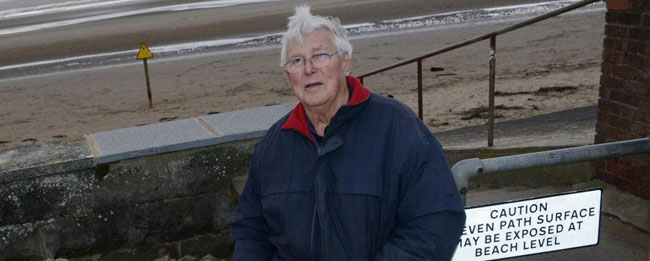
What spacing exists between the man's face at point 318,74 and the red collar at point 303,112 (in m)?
0.05

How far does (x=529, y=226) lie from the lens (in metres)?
2.54

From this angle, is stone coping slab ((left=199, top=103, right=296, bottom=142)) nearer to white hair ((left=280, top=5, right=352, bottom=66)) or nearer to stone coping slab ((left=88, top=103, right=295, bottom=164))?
stone coping slab ((left=88, top=103, right=295, bottom=164))

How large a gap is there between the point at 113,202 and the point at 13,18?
33959 millimetres

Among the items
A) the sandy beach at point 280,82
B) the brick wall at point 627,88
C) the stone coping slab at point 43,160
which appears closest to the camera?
the stone coping slab at point 43,160

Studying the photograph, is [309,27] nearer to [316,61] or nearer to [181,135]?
[316,61]

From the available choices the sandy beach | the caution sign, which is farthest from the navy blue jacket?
the sandy beach

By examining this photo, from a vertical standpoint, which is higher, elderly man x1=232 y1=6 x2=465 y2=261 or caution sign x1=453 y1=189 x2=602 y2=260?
elderly man x1=232 y1=6 x2=465 y2=261

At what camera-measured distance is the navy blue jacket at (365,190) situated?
2072 millimetres

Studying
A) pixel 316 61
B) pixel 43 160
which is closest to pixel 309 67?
pixel 316 61

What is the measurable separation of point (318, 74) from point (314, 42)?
10cm

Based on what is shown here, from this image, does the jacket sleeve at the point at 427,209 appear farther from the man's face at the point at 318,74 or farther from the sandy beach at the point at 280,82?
the sandy beach at the point at 280,82

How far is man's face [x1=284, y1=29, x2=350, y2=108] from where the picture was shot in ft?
7.19

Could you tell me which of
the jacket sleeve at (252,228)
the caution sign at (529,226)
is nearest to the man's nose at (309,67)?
the jacket sleeve at (252,228)

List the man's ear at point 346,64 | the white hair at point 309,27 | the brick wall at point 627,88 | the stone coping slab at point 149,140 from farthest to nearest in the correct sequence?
the brick wall at point 627,88 → the stone coping slab at point 149,140 → the man's ear at point 346,64 → the white hair at point 309,27
